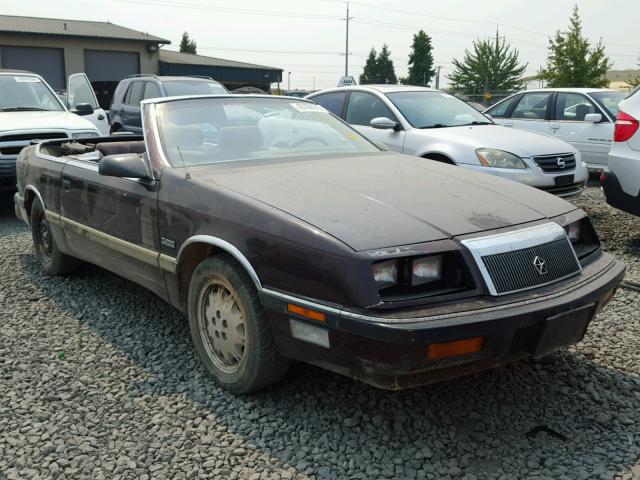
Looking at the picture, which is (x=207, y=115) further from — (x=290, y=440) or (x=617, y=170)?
(x=617, y=170)

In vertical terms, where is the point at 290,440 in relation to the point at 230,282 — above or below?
below

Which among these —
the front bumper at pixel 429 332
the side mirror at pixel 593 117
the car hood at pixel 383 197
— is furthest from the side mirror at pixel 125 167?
the side mirror at pixel 593 117

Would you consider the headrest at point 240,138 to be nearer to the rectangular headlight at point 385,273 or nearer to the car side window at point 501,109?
the rectangular headlight at point 385,273

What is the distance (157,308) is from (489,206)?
2478mm

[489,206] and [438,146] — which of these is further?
[438,146]

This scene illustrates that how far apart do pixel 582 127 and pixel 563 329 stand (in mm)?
7684

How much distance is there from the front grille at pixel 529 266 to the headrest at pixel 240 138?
1.77 meters

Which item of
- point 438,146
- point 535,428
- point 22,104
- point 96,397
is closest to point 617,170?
point 438,146

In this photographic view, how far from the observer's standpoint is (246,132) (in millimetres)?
3957

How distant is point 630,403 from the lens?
120 inches

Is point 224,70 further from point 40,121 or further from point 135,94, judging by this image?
point 40,121

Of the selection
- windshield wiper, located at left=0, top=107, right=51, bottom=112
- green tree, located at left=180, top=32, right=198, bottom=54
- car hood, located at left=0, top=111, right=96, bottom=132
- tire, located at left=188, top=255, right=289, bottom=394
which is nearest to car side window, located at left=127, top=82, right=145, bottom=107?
windshield wiper, located at left=0, top=107, right=51, bottom=112

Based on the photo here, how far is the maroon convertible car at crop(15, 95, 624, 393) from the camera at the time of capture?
2.51 m

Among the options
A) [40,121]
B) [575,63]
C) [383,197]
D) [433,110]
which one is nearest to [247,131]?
[383,197]
